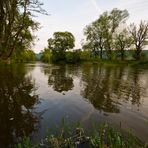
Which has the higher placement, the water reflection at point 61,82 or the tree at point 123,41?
the tree at point 123,41

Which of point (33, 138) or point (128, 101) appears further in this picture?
point (128, 101)

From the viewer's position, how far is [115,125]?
6727 millimetres

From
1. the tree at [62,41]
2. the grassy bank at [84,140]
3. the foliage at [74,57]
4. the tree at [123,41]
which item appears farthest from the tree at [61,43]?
the grassy bank at [84,140]

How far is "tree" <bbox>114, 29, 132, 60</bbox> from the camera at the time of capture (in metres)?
65.6

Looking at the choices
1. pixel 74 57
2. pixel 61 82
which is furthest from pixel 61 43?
pixel 61 82

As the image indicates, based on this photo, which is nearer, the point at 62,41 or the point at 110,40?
the point at 110,40

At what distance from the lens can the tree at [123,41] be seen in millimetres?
65562

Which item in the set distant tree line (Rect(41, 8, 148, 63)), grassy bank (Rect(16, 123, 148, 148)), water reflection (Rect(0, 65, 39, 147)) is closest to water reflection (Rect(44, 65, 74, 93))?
water reflection (Rect(0, 65, 39, 147))

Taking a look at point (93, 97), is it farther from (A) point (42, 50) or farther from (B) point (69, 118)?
(A) point (42, 50)

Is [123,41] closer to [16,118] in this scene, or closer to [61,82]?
[61,82]

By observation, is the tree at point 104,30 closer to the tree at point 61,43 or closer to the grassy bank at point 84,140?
the tree at point 61,43

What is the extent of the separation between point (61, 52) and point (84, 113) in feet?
250

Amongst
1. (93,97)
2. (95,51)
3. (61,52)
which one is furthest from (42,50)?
(93,97)

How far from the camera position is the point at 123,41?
65.9 metres
